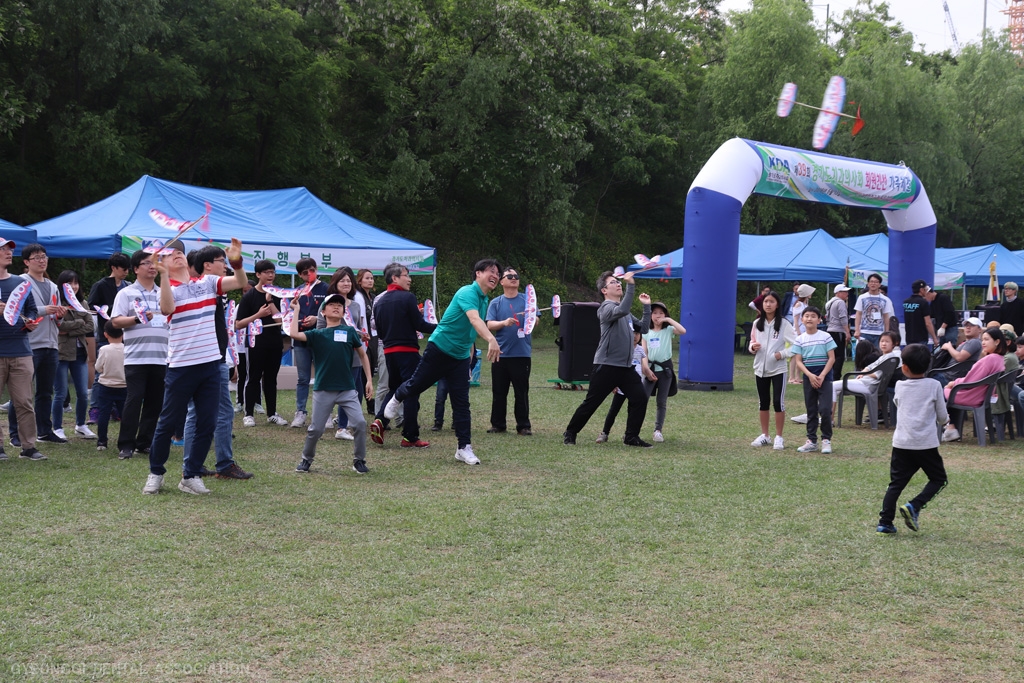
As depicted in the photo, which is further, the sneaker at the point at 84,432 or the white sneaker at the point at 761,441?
the white sneaker at the point at 761,441

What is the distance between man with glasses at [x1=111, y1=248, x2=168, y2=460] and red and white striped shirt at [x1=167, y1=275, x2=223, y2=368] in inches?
59.3

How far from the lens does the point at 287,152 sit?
27688 millimetres

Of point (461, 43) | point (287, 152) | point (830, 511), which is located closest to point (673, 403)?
point (830, 511)

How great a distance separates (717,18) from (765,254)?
91.6ft

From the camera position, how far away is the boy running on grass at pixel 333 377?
8047 millimetres

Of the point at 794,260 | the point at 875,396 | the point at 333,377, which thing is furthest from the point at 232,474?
the point at 794,260

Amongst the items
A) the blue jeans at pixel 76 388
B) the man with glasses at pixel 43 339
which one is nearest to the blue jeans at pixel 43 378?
the man with glasses at pixel 43 339

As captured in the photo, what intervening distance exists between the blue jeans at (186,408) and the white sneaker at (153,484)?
4cm

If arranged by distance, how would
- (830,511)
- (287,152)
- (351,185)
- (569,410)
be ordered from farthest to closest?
(351,185)
(287,152)
(569,410)
(830,511)

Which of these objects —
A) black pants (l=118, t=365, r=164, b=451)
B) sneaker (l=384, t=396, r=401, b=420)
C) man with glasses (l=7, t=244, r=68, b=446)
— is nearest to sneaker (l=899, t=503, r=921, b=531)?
sneaker (l=384, t=396, r=401, b=420)

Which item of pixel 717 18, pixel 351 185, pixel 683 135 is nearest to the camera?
pixel 351 185

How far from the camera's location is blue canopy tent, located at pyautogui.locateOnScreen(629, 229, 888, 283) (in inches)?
939

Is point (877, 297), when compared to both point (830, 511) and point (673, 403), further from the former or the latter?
point (830, 511)

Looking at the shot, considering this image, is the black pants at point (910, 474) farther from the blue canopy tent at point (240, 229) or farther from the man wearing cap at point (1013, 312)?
the blue canopy tent at point (240, 229)
